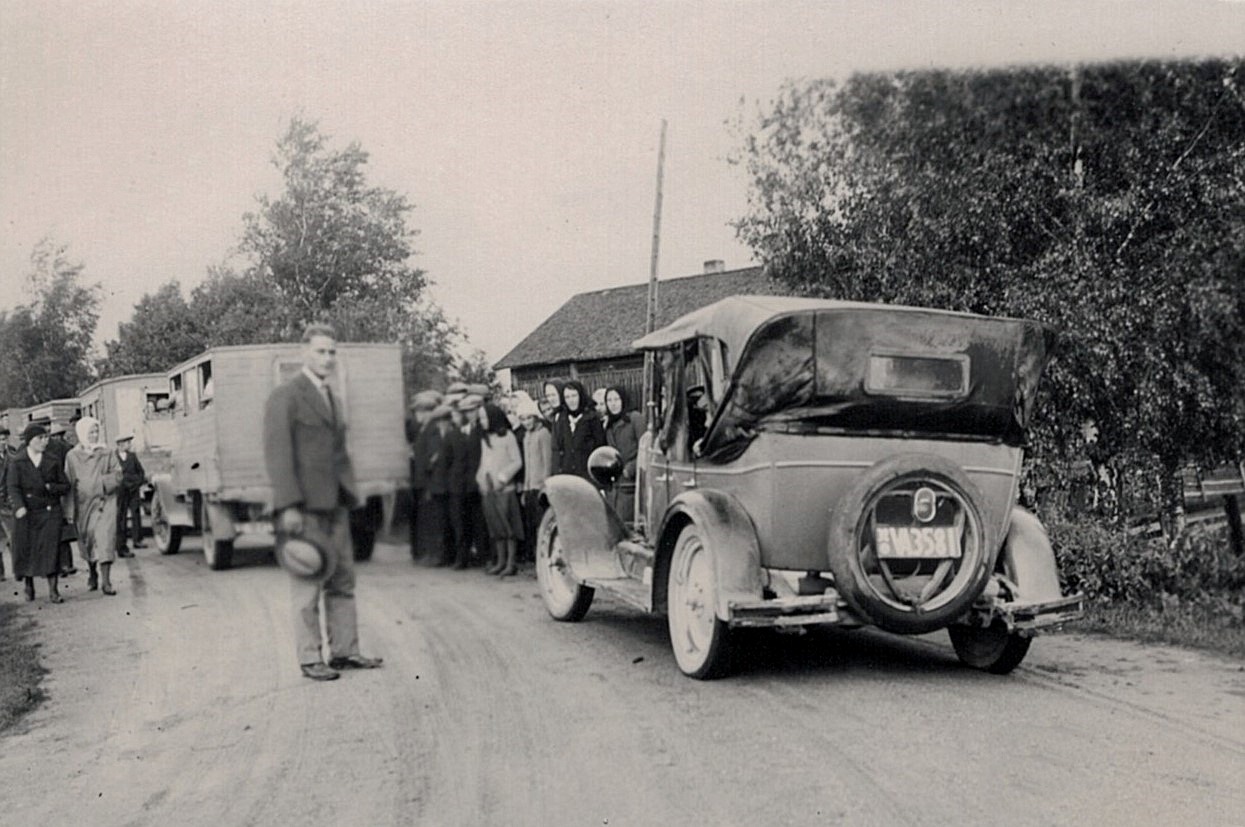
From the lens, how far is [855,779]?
4.66 meters

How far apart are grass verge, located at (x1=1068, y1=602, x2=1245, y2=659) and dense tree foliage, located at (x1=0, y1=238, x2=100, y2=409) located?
7621 mm

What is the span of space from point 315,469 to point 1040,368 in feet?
15.3

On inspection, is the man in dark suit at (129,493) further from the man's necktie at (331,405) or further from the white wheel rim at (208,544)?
the man's necktie at (331,405)

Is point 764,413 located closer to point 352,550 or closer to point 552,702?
point 552,702

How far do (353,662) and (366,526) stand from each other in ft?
0.61

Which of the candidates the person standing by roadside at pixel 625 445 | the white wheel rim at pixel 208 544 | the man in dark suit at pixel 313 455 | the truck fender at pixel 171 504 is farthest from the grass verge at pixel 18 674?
the man in dark suit at pixel 313 455

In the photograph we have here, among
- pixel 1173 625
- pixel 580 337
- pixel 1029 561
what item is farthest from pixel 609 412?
pixel 1173 625

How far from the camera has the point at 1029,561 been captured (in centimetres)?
609

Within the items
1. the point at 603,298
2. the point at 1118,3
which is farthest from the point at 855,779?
the point at 603,298

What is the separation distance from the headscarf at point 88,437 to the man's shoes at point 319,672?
48 centimetres

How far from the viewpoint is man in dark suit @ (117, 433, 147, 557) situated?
4.49 ft

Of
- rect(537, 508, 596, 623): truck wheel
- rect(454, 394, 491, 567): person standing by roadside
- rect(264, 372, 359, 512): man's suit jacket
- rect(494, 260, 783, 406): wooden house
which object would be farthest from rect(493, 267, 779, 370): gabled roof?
rect(537, 508, 596, 623): truck wheel

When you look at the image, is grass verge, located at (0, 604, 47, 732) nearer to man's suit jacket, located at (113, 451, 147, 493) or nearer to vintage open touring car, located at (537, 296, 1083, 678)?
vintage open touring car, located at (537, 296, 1083, 678)

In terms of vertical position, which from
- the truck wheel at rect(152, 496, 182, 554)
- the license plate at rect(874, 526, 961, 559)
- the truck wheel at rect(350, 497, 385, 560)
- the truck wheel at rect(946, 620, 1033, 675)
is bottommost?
the truck wheel at rect(946, 620, 1033, 675)
